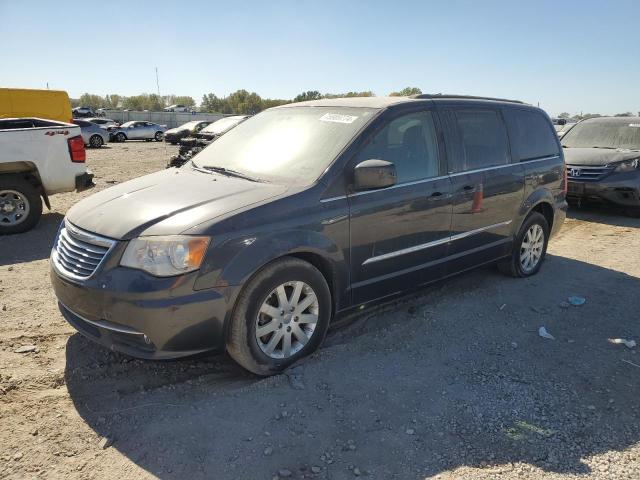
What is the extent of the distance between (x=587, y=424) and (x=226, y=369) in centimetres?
229

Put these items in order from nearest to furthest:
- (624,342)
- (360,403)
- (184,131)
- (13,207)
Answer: (360,403) < (624,342) < (13,207) < (184,131)

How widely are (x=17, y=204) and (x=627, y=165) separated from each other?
9.56 metres

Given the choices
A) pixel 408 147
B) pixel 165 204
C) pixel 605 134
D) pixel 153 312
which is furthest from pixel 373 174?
pixel 605 134

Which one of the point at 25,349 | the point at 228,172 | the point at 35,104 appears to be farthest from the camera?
the point at 35,104

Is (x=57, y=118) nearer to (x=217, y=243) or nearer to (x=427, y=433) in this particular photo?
(x=217, y=243)

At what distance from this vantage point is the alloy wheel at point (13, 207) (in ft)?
23.4

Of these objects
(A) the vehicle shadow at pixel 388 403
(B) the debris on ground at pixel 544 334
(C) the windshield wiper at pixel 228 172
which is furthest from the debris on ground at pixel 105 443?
(B) the debris on ground at pixel 544 334

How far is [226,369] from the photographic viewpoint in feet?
11.6

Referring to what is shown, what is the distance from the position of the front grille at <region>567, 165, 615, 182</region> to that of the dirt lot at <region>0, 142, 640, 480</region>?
4.59 meters

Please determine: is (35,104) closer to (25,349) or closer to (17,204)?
(17,204)

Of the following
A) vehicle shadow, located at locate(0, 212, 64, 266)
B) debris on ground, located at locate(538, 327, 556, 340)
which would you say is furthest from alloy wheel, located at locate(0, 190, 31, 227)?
debris on ground, located at locate(538, 327, 556, 340)

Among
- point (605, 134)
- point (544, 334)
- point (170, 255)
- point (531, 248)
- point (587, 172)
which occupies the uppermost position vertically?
point (605, 134)

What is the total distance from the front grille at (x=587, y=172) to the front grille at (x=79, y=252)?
26.5ft

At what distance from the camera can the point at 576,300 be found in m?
4.93
